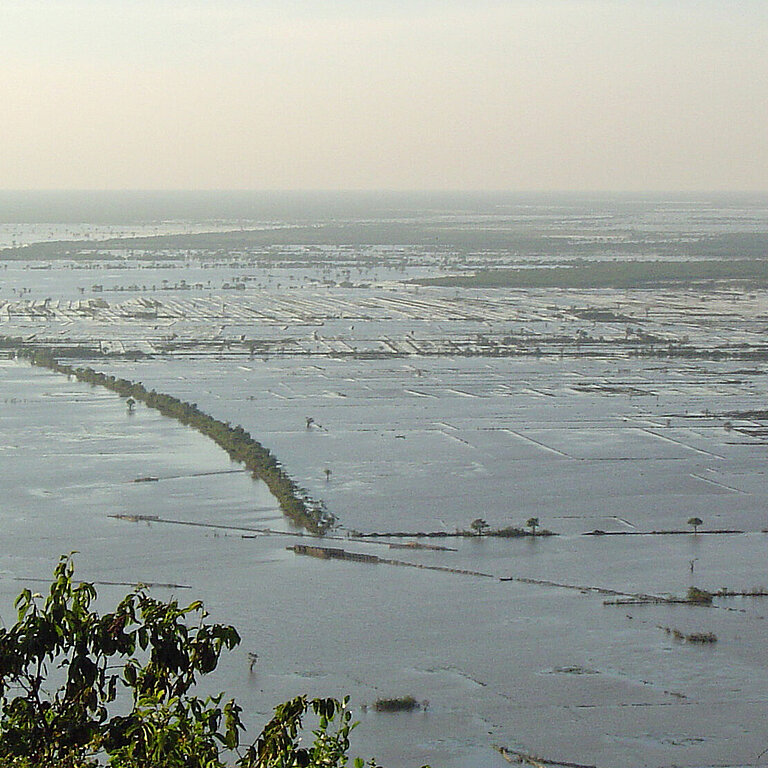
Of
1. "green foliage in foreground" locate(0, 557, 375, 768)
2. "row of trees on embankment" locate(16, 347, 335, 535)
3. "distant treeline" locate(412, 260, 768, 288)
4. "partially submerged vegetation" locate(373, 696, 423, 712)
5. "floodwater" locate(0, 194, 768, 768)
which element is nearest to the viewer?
"green foliage in foreground" locate(0, 557, 375, 768)

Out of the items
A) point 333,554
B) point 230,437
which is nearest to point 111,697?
point 333,554

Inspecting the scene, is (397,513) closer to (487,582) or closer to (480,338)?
(487,582)

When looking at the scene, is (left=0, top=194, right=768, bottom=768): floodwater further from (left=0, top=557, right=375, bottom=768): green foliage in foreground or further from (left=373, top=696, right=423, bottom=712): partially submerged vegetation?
(left=0, top=557, right=375, bottom=768): green foliage in foreground

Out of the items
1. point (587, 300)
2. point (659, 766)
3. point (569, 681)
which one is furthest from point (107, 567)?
point (587, 300)

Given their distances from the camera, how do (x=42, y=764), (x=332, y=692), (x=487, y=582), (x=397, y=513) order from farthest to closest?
(x=397, y=513), (x=487, y=582), (x=332, y=692), (x=42, y=764)

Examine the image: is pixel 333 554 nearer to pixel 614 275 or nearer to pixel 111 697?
pixel 111 697

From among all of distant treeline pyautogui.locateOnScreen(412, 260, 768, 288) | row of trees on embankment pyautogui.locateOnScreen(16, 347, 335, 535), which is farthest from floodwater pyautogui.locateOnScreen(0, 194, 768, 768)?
distant treeline pyautogui.locateOnScreen(412, 260, 768, 288)

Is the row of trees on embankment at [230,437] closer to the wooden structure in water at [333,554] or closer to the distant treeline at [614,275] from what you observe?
the wooden structure in water at [333,554]
